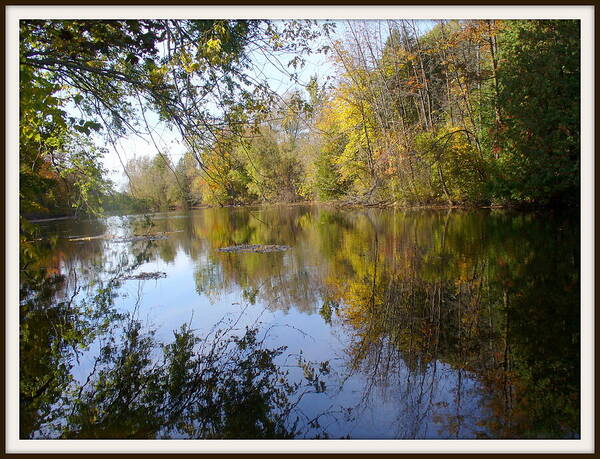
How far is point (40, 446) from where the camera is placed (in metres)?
2.75

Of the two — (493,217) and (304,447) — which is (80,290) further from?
(493,217)

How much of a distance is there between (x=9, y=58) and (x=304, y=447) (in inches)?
138

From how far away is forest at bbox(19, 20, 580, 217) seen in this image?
4.29 m

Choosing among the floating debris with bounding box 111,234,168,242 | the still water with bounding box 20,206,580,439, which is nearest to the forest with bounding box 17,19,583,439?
the still water with bounding box 20,206,580,439

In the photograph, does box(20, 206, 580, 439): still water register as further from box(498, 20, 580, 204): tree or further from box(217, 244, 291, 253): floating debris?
box(498, 20, 580, 204): tree

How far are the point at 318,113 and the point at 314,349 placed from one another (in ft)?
10.5

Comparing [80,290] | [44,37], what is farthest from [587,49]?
[80,290]

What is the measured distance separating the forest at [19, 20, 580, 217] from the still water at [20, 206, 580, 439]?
141cm

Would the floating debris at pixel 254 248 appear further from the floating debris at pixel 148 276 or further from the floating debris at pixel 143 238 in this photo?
the floating debris at pixel 143 238

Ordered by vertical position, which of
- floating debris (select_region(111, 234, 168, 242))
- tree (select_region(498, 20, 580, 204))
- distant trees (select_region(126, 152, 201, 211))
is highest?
tree (select_region(498, 20, 580, 204))

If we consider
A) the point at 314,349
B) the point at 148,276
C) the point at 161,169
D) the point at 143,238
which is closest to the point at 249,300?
the point at 314,349

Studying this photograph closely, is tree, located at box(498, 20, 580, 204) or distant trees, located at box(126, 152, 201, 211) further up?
tree, located at box(498, 20, 580, 204)

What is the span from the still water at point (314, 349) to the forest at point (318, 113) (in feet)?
4.62
